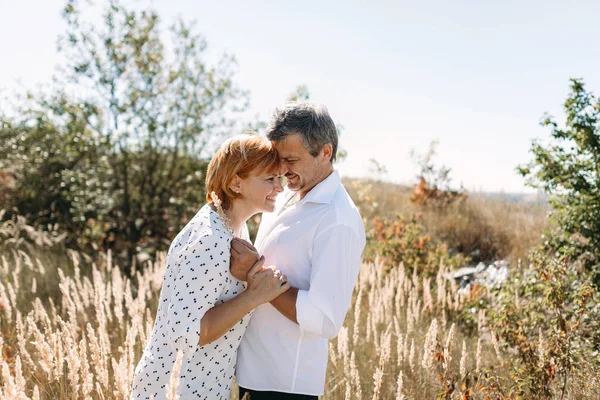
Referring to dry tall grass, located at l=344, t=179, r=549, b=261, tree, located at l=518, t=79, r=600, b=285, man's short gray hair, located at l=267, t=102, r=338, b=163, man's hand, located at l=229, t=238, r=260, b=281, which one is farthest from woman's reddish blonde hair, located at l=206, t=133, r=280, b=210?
dry tall grass, located at l=344, t=179, r=549, b=261

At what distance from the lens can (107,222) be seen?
26.1 ft

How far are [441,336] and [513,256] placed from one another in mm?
4265

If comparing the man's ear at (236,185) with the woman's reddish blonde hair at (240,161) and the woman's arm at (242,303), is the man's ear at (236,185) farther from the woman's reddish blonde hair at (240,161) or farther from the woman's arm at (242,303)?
the woman's arm at (242,303)

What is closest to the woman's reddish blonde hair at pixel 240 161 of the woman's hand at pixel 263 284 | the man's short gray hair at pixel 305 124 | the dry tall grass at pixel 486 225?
the man's short gray hair at pixel 305 124

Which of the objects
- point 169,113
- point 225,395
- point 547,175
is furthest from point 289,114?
point 169,113

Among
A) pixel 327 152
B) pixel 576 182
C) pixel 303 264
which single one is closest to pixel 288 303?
pixel 303 264

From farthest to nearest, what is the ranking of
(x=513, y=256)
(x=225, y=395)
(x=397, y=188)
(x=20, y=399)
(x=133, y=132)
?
(x=397, y=188) < (x=513, y=256) < (x=133, y=132) < (x=225, y=395) < (x=20, y=399)

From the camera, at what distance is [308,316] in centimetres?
223

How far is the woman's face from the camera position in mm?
2418

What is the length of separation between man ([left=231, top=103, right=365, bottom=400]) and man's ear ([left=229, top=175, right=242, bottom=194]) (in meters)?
0.25

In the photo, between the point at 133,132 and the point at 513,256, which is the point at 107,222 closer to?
the point at 133,132

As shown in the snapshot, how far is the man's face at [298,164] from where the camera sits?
98.3 inches

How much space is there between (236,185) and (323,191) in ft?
1.35

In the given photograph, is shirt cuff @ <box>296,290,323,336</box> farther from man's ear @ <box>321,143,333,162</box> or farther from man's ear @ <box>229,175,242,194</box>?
man's ear @ <box>321,143,333,162</box>
